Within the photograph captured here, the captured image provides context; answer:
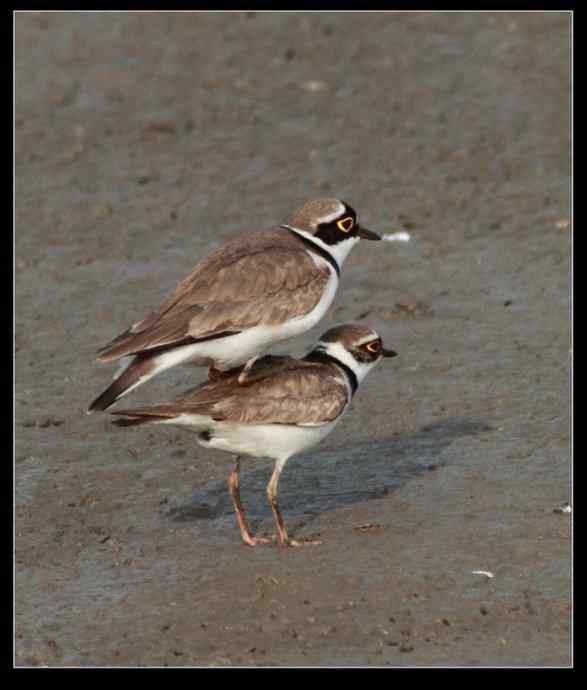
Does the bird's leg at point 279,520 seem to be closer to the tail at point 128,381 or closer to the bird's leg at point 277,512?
the bird's leg at point 277,512

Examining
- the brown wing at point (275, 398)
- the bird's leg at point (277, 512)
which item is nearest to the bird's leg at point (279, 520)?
the bird's leg at point (277, 512)

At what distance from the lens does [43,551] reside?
783cm

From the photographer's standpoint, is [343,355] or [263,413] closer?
[263,413]

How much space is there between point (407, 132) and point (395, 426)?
518cm

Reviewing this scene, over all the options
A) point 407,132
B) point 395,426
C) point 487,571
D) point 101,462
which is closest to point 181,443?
point 101,462

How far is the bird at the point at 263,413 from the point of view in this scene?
7.59m

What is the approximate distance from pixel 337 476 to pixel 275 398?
1.13m

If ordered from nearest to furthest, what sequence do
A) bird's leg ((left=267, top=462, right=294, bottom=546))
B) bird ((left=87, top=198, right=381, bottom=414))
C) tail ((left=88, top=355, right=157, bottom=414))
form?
tail ((left=88, top=355, right=157, bottom=414)), bird ((left=87, top=198, right=381, bottom=414)), bird's leg ((left=267, top=462, right=294, bottom=546))

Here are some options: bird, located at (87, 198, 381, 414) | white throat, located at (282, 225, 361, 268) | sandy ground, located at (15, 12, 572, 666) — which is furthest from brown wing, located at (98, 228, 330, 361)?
sandy ground, located at (15, 12, 572, 666)

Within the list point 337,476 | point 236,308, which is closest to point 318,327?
point 337,476

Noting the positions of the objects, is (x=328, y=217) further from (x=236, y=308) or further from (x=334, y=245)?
(x=236, y=308)

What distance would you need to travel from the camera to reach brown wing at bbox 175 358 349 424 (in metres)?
7.64

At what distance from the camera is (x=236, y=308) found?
7789 mm

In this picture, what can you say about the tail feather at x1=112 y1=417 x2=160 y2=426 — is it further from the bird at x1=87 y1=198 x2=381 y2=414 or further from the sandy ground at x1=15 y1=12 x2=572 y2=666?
the sandy ground at x1=15 y1=12 x2=572 y2=666
